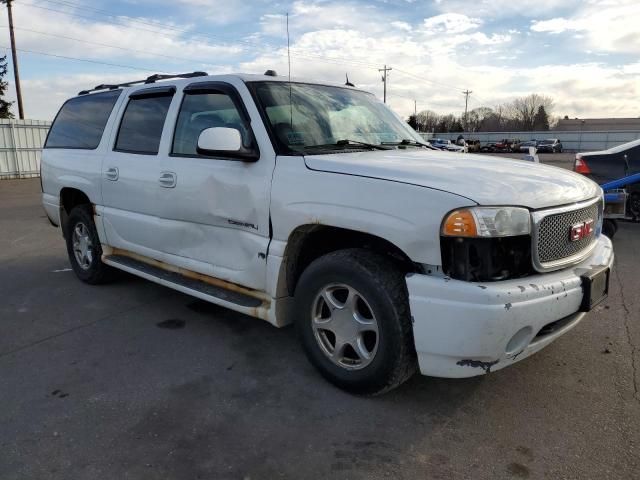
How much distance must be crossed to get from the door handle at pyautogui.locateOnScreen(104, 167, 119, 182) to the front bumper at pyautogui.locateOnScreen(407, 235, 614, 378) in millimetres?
3059

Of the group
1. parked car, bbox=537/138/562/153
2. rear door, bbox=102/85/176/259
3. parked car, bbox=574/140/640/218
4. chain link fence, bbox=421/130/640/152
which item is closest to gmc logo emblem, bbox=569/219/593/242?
rear door, bbox=102/85/176/259

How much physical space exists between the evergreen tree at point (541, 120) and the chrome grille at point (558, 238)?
9842 cm

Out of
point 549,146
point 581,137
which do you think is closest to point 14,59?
point 549,146

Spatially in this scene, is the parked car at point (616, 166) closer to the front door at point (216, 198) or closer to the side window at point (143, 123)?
the front door at point (216, 198)

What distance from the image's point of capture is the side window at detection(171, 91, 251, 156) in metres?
3.65

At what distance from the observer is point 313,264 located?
3086 mm

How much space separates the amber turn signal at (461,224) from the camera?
2453 mm

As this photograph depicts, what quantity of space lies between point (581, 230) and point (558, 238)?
0.30 metres

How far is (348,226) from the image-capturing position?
2830mm

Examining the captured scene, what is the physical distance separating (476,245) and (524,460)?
41.5 inches

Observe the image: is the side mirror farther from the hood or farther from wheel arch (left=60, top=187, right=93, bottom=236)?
wheel arch (left=60, top=187, right=93, bottom=236)

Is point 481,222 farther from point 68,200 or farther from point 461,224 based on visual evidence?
point 68,200

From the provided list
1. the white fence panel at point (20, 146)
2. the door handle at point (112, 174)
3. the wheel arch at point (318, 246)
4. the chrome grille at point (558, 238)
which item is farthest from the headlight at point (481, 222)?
the white fence panel at point (20, 146)

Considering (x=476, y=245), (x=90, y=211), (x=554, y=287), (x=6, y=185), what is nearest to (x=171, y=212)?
(x=90, y=211)
